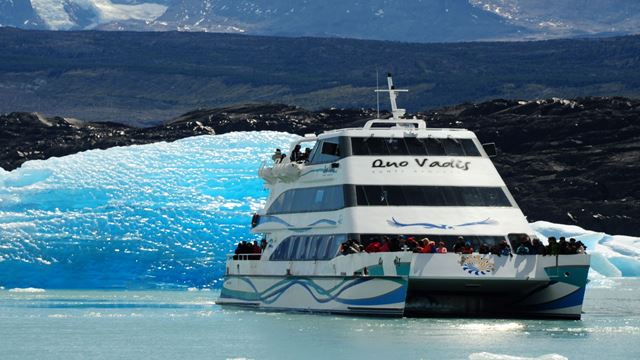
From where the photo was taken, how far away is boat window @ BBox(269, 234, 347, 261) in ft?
128

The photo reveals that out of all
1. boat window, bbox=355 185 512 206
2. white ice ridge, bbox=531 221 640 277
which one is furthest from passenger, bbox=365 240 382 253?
white ice ridge, bbox=531 221 640 277

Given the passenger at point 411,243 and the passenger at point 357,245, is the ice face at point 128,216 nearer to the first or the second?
the passenger at point 357,245

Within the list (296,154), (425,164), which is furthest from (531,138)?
(425,164)

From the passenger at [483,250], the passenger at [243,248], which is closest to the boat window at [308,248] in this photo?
the passenger at [243,248]

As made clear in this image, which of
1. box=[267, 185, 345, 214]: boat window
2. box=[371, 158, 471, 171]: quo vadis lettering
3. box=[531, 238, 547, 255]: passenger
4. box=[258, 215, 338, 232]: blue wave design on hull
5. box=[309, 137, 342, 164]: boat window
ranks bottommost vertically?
box=[531, 238, 547, 255]: passenger

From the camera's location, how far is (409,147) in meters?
39.7

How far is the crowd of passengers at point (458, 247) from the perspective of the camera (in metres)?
36.8

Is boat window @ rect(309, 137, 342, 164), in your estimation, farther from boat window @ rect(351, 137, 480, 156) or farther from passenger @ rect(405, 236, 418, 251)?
passenger @ rect(405, 236, 418, 251)

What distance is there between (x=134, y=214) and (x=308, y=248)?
26472 millimetres

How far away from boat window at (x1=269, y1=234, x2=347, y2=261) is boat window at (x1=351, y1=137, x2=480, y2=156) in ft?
7.68

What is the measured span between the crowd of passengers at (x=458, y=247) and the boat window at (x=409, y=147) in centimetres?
261

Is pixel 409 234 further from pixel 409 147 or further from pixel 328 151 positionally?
pixel 328 151

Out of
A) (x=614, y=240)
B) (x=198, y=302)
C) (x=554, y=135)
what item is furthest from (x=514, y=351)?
(x=554, y=135)

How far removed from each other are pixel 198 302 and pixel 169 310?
4807 mm
